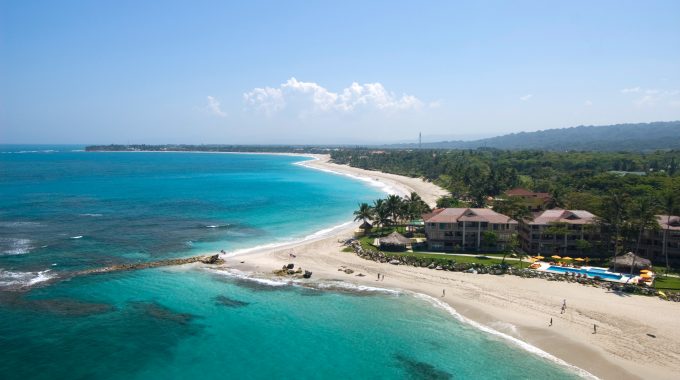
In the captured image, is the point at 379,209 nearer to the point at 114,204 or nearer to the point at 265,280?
the point at 265,280

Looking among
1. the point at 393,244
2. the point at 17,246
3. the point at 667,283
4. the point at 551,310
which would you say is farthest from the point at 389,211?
the point at 17,246

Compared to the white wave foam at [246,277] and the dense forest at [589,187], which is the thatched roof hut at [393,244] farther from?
the dense forest at [589,187]

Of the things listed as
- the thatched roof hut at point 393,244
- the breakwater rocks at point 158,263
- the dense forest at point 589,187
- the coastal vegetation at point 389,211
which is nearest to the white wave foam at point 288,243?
the breakwater rocks at point 158,263

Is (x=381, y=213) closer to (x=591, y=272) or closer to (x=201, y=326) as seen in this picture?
(x=591, y=272)

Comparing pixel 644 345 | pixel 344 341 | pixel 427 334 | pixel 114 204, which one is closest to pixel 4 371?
pixel 344 341

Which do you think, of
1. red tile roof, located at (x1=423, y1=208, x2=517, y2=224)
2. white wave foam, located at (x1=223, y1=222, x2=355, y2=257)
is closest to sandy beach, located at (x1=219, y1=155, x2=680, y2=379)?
white wave foam, located at (x1=223, y1=222, x2=355, y2=257)
